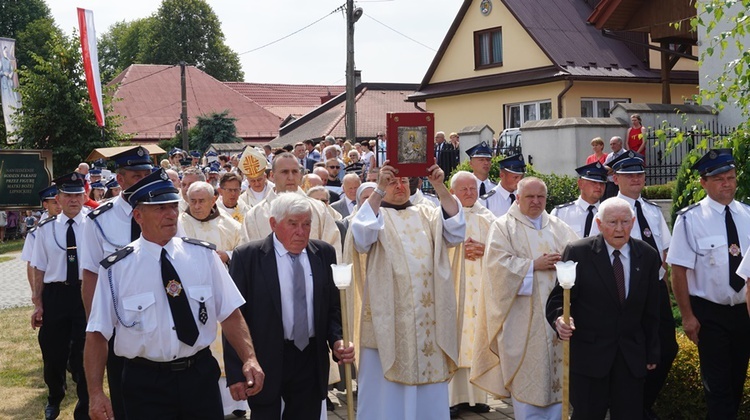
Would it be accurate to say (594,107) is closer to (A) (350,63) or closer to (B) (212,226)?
(A) (350,63)

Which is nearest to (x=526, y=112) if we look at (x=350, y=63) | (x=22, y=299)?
(x=350, y=63)

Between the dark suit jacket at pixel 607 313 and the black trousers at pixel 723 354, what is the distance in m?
0.69

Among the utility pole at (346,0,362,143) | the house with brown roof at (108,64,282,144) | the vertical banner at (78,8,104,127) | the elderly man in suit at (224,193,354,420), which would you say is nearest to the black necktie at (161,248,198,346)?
the elderly man in suit at (224,193,354,420)

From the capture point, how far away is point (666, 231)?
816cm

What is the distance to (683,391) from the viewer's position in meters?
7.77

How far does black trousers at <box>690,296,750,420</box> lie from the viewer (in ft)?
22.6

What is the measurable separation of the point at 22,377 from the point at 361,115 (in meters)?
38.6

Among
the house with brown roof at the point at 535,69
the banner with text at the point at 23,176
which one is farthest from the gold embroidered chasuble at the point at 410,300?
the house with brown roof at the point at 535,69

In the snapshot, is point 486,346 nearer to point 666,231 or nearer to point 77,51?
point 666,231

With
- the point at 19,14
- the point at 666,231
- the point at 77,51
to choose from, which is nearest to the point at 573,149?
the point at 666,231

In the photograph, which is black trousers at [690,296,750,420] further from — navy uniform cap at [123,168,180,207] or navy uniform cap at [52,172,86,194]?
navy uniform cap at [52,172,86,194]

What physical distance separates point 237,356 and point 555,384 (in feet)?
9.88

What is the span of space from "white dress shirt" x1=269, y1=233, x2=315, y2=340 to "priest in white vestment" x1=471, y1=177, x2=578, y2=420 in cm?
214

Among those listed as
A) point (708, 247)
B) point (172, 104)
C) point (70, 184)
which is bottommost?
point (708, 247)
